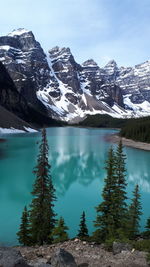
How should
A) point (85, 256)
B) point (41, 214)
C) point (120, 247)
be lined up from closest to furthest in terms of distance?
point (85, 256)
point (120, 247)
point (41, 214)

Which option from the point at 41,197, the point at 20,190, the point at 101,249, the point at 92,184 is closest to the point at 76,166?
the point at 92,184

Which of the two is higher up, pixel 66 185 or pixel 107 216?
pixel 107 216

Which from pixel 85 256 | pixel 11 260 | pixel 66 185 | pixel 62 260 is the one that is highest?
pixel 11 260

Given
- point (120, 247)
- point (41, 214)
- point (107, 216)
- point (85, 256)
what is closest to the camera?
point (85, 256)

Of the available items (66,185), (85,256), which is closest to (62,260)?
(85,256)

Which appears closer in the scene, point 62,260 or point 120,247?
point 62,260

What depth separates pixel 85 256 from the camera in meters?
11.2

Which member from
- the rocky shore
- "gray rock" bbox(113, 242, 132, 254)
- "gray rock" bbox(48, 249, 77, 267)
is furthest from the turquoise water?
"gray rock" bbox(48, 249, 77, 267)

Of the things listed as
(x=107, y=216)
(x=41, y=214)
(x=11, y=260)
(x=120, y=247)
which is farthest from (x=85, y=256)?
(x=41, y=214)

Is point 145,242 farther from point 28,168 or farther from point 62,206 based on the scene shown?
point 28,168

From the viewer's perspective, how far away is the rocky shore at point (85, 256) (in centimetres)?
925

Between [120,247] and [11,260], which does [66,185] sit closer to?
[120,247]

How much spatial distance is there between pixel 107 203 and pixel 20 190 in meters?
16.9

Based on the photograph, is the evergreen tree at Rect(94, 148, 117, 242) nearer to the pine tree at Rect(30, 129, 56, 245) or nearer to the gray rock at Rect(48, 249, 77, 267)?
the pine tree at Rect(30, 129, 56, 245)
